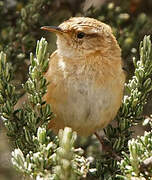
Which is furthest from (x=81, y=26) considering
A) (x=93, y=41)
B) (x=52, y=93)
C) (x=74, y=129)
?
(x=74, y=129)

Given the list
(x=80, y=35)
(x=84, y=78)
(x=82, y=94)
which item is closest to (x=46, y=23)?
(x=80, y=35)

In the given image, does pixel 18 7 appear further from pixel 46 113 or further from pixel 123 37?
pixel 46 113

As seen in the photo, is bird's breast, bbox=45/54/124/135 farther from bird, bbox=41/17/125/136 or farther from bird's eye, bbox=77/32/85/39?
bird's eye, bbox=77/32/85/39

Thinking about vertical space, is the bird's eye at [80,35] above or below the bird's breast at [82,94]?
above

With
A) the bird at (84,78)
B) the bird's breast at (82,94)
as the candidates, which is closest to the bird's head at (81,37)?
the bird at (84,78)

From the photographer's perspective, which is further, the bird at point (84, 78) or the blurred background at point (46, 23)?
the blurred background at point (46, 23)

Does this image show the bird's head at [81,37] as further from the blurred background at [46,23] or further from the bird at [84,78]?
the blurred background at [46,23]

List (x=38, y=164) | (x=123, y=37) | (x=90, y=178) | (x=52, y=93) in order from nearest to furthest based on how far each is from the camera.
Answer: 1. (x=38, y=164)
2. (x=90, y=178)
3. (x=52, y=93)
4. (x=123, y=37)

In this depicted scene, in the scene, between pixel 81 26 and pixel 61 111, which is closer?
pixel 61 111
